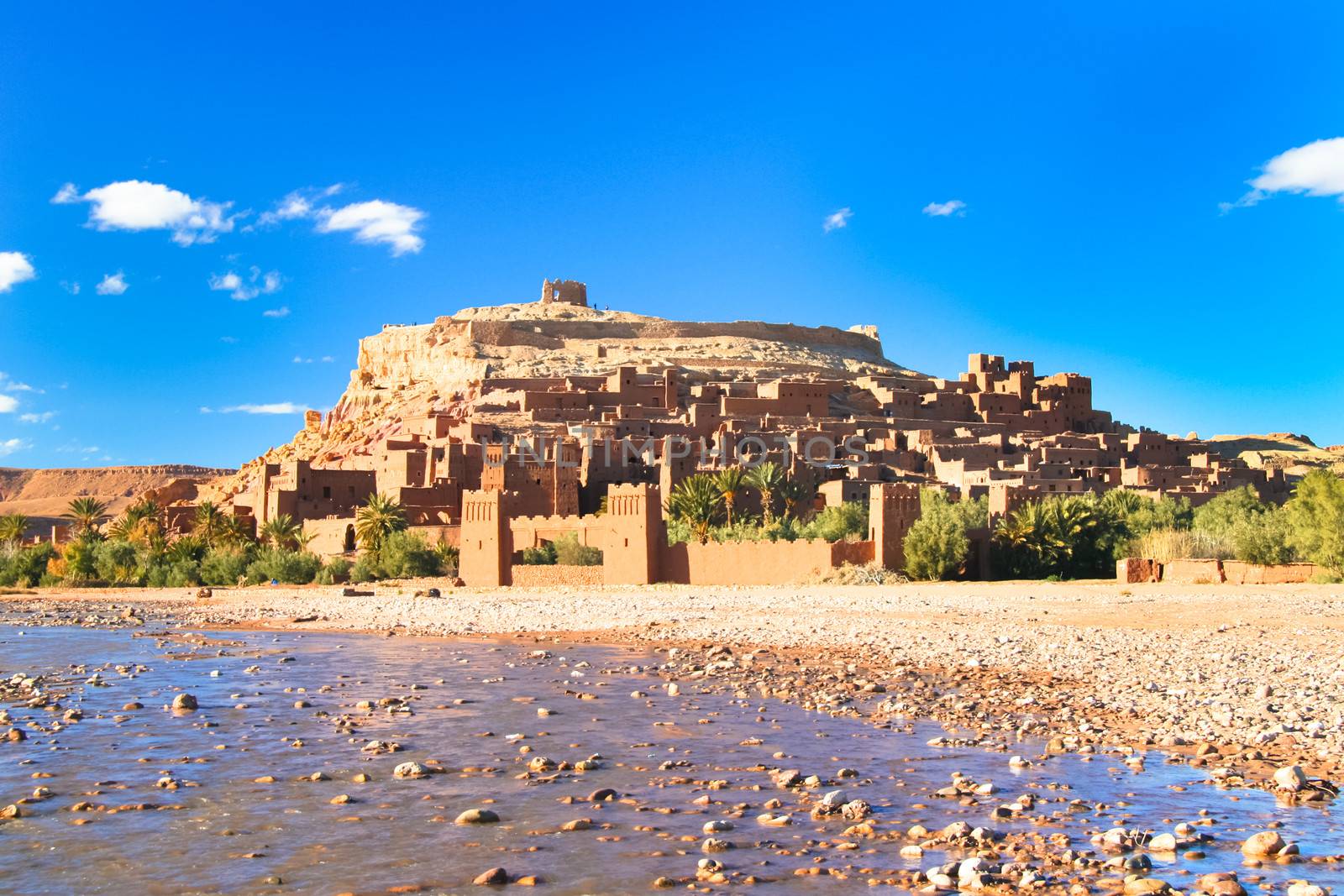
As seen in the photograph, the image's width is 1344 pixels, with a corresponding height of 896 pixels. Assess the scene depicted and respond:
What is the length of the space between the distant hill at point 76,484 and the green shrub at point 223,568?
57524 mm

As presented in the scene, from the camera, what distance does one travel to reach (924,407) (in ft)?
222

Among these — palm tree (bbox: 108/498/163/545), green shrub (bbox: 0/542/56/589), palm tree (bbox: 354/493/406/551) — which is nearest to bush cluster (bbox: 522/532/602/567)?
palm tree (bbox: 354/493/406/551)

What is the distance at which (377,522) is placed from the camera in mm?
40188

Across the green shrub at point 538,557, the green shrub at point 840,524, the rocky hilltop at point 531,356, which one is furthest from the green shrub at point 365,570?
the rocky hilltop at point 531,356

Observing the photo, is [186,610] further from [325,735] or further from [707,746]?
[707,746]

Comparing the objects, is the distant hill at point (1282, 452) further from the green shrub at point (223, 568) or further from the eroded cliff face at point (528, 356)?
the green shrub at point (223, 568)

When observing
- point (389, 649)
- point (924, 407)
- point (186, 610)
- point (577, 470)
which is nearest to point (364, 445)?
point (577, 470)

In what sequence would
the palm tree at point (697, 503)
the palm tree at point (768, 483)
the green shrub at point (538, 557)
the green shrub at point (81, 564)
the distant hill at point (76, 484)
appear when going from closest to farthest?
the green shrub at point (538, 557), the palm tree at point (697, 503), the palm tree at point (768, 483), the green shrub at point (81, 564), the distant hill at point (76, 484)

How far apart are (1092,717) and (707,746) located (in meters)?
3.35

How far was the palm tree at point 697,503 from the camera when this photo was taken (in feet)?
123

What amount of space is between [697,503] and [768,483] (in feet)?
14.6

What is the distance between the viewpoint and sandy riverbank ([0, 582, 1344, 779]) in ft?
35.7

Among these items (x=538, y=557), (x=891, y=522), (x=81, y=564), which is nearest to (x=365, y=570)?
(x=538, y=557)

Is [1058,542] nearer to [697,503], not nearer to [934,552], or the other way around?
[934,552]
